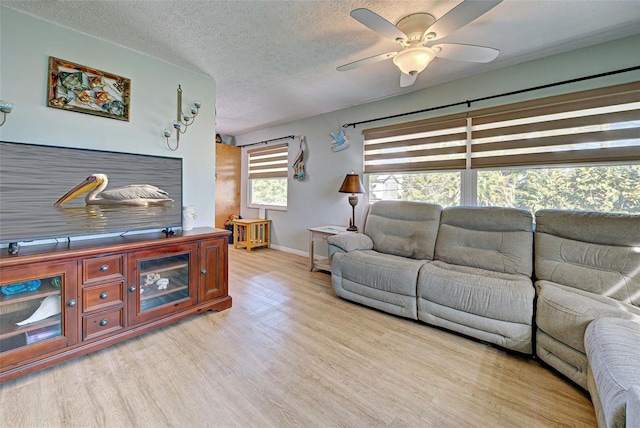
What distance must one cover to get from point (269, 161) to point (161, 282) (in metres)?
3.47

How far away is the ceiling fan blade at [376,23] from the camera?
148cm

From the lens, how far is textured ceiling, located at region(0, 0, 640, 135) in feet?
5.95

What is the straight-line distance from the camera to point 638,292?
177 cm

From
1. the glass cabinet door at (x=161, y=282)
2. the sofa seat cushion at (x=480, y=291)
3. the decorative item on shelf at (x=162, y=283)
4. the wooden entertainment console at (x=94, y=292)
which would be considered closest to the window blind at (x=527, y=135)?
the sofa seat cushion at (x=480, y=291)

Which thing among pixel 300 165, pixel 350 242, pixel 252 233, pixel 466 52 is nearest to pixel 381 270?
pixel 350 242

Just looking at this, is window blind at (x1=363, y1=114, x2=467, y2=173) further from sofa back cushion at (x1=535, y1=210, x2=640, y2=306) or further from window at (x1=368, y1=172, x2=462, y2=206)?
sofa back cushion at (x1=535, y1=210, x2=640, y2=306)

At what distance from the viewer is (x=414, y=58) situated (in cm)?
189

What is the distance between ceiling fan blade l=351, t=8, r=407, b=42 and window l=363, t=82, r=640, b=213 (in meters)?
1.61

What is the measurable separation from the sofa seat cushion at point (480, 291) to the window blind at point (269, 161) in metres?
3.41

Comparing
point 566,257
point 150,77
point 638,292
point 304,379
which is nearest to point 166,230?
point 150,77

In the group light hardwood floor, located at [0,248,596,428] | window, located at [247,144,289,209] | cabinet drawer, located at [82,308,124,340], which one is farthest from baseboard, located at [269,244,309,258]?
cabinet drawer, located at [82,308,124,340]

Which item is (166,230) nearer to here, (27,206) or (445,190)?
(27,206)

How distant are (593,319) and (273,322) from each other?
2175 mm

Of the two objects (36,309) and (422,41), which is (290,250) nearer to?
(36,309)
